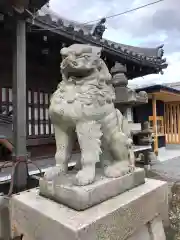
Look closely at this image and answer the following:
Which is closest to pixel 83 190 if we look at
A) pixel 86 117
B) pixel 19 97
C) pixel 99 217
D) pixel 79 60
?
pixel 99 217

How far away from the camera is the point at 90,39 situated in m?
3.64

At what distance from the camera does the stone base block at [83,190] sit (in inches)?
48.7

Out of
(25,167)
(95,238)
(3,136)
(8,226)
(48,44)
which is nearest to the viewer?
(95,238)

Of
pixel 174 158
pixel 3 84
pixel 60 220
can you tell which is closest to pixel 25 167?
pixel 60 220

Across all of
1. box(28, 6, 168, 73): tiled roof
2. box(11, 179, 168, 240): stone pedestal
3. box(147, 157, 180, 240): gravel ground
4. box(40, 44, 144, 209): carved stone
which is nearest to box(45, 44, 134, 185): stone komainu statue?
box(40, 44, 144, 209): carved stone

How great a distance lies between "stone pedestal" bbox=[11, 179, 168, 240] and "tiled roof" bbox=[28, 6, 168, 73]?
2.43 metres

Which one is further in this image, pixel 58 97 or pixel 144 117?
pixel 144 117

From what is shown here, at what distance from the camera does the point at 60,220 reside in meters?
1.14

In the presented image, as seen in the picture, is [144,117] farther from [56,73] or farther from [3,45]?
[3,45]

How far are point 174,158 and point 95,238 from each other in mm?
6397

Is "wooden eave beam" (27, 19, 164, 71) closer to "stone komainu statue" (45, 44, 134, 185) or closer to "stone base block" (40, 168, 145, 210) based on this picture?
"stone komainu statue" (45, 44, 134, 185)

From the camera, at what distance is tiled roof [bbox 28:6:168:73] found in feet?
10.0

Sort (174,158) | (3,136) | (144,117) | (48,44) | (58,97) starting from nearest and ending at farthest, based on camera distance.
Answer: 1. (58,97)
2. (3,136)
3. (48,44)
4. (174,158)
5. (144,117)

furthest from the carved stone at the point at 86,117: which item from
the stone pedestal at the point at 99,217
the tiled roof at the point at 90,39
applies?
the tiled roof at the point at 90,39
